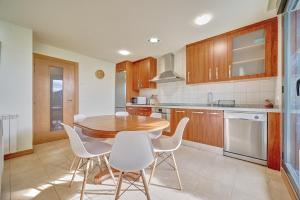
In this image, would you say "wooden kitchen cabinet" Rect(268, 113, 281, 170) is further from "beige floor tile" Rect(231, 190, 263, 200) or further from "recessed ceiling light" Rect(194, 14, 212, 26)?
"recessed ceiling light" Rect(194, 14, 212, 26)

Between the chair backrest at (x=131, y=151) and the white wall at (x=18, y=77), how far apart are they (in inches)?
94.7

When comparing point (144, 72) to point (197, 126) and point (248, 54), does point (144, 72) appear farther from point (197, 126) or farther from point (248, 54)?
point (248, 54)

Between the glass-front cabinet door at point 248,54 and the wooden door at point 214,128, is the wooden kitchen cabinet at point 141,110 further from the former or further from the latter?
the glass-front cabinet door at point 248,54

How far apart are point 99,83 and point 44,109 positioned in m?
1.63

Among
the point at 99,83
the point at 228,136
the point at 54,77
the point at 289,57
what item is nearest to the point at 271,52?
the point at 289,57

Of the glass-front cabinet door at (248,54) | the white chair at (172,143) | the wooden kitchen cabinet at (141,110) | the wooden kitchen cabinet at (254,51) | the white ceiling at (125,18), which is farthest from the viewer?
the wooden kitchen cabinet at (141,110)

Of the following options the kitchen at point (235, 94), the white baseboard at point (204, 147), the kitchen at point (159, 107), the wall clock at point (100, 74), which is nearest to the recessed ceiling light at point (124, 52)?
the kitchen at point (159, 107)

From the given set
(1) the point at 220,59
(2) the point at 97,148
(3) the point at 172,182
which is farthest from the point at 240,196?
(1) the point at 220,59

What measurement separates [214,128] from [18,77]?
12.0 feet

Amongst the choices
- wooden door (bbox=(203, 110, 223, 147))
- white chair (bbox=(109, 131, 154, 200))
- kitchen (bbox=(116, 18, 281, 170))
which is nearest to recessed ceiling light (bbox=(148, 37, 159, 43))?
kitchen (bbox=(116, 18, 281, 170))

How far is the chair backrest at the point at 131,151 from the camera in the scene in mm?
1075

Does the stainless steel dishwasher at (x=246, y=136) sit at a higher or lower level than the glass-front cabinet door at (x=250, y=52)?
lower

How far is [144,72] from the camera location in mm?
4363

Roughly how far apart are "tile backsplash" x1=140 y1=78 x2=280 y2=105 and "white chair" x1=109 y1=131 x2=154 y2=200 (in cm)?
246
